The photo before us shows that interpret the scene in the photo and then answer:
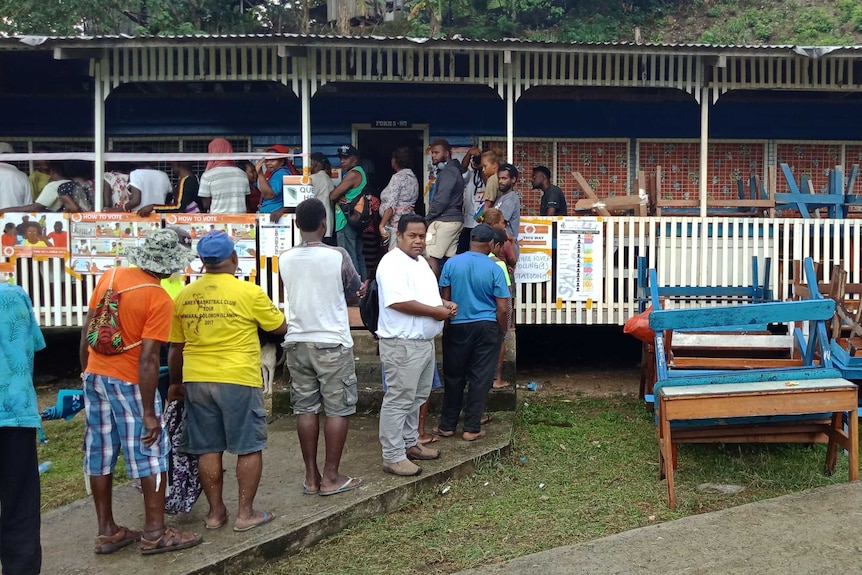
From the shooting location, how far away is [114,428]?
400 cm

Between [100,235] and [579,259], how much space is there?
5.08 meters

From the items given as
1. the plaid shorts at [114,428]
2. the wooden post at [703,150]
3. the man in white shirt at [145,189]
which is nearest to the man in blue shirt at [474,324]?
the plaid shorts at [114,428]

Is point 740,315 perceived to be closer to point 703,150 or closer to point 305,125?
point 703,150

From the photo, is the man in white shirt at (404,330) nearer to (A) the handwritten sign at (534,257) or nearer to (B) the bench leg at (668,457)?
(B) the bench leg at (668,457)

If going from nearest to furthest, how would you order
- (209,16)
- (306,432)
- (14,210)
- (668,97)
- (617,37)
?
(306,432)
(14,210)
(668,97)
(209,16)
(617,37)

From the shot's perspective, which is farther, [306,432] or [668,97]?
[668,97]

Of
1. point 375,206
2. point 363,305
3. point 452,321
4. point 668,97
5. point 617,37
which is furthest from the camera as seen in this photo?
point 617,37

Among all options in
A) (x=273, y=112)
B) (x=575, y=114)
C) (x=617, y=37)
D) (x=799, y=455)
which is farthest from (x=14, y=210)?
(x=617, y=37)

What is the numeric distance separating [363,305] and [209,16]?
17.6 metres

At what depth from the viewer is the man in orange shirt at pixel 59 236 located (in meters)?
8.35

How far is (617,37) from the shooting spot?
22672 mm

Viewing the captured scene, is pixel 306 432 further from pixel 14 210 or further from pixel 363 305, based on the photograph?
pixel 14 210

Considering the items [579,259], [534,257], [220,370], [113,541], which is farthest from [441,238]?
[113,541]

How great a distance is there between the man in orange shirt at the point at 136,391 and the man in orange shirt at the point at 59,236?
484cm
